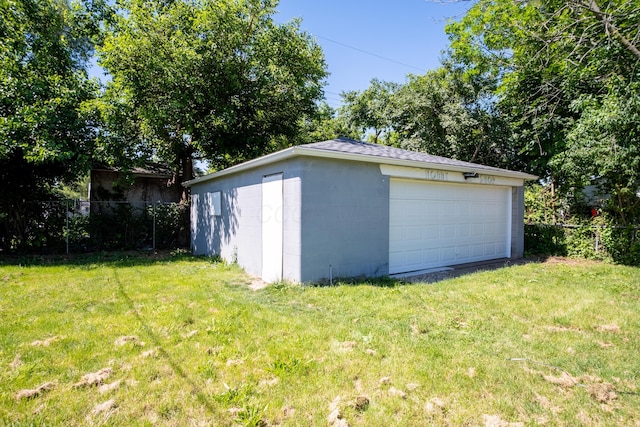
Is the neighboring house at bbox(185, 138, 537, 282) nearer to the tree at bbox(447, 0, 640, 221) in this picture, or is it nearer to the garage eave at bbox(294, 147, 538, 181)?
the garage eave at bbox(294, 147, 538, 181)

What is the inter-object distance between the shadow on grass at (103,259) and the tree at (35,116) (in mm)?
1453

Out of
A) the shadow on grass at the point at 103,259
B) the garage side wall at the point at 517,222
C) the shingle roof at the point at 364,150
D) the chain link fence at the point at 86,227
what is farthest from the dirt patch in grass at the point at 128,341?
the garage side wall at the point at 517,222

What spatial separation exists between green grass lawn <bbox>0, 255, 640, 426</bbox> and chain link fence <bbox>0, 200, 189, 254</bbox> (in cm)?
533

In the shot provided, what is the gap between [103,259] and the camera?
9258 millimetres

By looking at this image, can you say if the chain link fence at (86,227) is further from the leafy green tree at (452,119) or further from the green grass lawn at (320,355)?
the leafy green tree at (452,119)

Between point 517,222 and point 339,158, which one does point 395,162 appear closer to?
point 339,158

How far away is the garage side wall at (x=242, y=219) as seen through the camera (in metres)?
5.98

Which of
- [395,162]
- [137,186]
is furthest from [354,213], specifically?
[137,186]

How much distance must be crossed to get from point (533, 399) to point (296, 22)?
1309cm

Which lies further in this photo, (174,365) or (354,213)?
(354,213)

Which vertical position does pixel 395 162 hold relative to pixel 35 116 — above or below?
below

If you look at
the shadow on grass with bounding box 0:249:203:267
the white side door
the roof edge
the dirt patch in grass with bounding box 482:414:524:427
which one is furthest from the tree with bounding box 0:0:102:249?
the dirt patch in grass with bounding box 482:414:524:427

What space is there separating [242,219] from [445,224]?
4.95 metres

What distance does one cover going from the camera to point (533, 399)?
2572 mm
